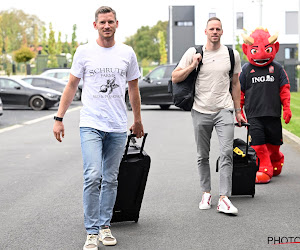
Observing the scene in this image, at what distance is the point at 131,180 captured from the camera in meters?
5.96

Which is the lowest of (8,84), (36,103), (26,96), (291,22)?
(36,103)

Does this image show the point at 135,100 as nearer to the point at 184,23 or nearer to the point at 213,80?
the point at 213,80

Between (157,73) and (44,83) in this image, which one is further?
(44,83)

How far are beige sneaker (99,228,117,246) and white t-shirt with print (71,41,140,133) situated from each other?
2.67 feet

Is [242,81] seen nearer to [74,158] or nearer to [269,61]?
[269,61]

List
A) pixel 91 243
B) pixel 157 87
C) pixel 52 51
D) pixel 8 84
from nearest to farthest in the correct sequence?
pixel 91 243 < pixel 157 87 < pixel 8 84 < pixel 52 51

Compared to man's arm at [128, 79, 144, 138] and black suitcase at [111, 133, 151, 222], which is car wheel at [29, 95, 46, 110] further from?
man's arm at [128, 79, 144, 138]

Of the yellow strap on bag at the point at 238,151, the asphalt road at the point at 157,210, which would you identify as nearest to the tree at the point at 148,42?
the asphalt road at the point at 157,210

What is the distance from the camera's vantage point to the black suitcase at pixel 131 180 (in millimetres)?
5930

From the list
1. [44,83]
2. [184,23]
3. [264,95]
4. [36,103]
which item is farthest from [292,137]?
[184,23]

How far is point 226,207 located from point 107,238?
1538 mm

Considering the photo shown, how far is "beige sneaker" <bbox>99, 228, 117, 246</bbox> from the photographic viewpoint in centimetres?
541

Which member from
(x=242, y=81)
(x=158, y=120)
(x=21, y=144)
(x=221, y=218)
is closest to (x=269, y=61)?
(x=242, y=81)

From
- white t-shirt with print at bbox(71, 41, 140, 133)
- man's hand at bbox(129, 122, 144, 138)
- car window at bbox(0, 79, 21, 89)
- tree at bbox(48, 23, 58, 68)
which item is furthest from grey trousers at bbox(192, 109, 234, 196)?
tree at bbox(48, 23, 58, 68)
